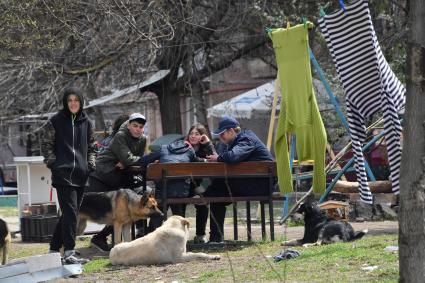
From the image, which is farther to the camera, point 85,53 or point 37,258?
point 85,53

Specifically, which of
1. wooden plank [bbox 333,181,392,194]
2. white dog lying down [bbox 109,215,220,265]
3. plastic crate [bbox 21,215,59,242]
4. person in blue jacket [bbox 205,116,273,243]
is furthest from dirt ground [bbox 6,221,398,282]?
plastic crate [bbox 21,215,59,242]

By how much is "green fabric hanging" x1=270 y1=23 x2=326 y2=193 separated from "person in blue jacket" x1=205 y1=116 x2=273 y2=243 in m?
1.07

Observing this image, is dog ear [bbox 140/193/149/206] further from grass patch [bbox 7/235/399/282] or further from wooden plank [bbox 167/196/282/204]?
grass patch [bbox 7/235/399/282]

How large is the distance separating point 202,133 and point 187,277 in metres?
3.22

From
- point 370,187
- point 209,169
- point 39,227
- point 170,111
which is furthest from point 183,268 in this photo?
point 170,111

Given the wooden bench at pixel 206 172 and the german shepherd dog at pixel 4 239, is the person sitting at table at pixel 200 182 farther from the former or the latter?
the german shepherd dog at pixel 4 239

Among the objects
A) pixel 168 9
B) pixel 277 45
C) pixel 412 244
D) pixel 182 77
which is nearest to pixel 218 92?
pixel 182 77

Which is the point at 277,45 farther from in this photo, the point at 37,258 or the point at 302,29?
the point at 37,258

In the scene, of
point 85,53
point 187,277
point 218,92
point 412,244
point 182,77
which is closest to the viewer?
point 412,244

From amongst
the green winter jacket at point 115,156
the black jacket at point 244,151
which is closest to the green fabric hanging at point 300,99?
the black jacket at point 244,151

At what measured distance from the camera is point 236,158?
9586 mm

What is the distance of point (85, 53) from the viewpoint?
17688 mm

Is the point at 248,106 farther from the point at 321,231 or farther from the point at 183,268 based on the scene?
the point at 183,268

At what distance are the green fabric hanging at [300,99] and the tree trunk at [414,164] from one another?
2984 millimetres
